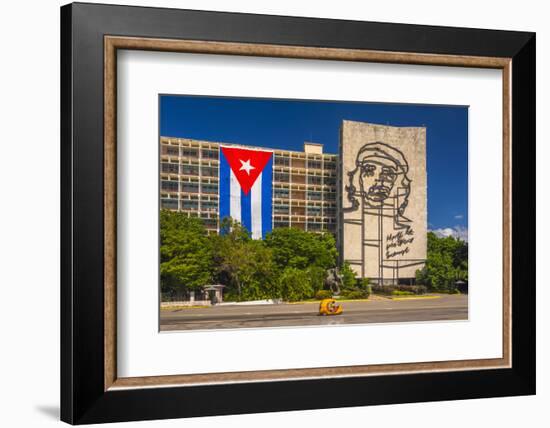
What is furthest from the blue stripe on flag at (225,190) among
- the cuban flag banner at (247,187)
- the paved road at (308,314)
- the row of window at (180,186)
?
the paved road at (308,314)

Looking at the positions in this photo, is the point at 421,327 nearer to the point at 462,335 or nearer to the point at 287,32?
the point at 462,335

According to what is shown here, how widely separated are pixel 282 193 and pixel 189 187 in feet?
1.60

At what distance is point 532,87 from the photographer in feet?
14.1

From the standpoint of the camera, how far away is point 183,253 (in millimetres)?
3879

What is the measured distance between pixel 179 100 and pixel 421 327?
1666mm

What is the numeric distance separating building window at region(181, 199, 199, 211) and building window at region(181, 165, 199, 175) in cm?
14

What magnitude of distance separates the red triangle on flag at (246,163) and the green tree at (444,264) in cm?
96

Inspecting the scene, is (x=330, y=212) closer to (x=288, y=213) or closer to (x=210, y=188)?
(x=288, y=213)

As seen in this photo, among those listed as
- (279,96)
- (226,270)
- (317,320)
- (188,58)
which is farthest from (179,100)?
(317,320)

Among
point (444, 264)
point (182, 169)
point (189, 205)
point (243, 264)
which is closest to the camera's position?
point (182, 169)

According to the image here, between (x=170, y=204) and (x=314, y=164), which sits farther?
(x=314, y=164)

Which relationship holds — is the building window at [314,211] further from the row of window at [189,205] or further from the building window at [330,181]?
the row of window at [189,205]

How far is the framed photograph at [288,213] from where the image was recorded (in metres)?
3.67

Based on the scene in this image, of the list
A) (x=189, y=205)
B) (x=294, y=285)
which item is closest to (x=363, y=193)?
(x=294, y=285)
